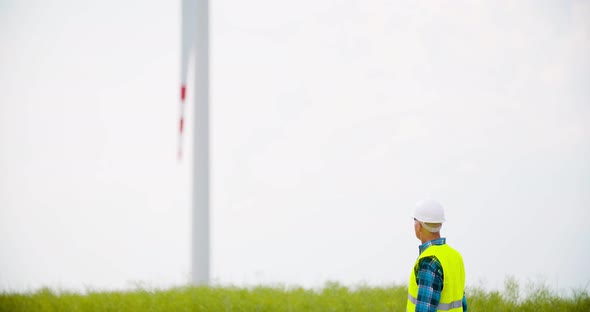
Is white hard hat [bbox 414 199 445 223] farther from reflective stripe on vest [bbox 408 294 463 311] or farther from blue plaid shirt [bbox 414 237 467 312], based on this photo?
reflective stripe on vest [bbox 408 294 463 311]

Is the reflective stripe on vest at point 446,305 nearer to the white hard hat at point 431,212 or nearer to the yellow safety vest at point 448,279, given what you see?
the yellow safety vest at point 448,279

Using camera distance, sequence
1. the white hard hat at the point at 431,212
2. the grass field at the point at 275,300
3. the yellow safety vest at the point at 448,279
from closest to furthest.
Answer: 1. the yellow safety vest at the point at 448,279
2. the white hard hat at the point at 431,212
3. the grass field at the point at 275,300

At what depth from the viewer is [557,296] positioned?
404 inches

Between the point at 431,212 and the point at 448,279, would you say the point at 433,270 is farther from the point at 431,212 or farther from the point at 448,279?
the point at 431,212

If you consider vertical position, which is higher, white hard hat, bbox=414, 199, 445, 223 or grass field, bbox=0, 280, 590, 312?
white hard hat, bbox=414, 199, 445, 223

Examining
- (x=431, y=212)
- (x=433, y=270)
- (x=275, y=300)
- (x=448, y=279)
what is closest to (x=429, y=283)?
(x=433, y=270)

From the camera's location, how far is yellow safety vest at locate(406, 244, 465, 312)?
14.0 ft

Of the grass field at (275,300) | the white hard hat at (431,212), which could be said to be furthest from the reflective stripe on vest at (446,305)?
the grass field at (275,300)

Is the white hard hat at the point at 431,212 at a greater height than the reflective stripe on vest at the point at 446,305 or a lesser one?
greater

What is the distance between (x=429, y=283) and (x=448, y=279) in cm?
19

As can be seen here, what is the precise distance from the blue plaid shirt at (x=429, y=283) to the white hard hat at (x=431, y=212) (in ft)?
1.02

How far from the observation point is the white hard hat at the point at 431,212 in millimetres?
4418

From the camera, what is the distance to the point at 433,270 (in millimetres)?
4203

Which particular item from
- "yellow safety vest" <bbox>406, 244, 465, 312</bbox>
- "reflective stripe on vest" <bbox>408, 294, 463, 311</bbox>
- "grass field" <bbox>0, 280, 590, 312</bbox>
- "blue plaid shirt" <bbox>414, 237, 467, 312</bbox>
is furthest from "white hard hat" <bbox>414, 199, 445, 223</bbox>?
"grass field" <bbox>0, 280, 590, 312</bbox>
